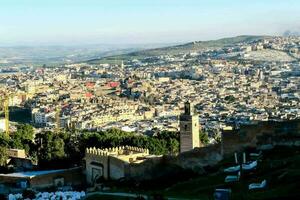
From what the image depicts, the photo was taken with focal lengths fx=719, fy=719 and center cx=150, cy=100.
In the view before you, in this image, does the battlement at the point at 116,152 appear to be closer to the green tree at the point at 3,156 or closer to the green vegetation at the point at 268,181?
the green vegetation at the point at 268,181

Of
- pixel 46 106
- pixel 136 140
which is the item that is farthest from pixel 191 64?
pixel 136 140

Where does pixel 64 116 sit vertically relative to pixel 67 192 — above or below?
below

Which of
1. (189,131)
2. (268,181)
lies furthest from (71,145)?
(268,181)

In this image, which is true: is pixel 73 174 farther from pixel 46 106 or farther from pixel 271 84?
pixel 271 84

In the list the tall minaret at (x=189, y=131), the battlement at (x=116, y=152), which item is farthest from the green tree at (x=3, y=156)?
the tall minaret at (x=189, y=131)

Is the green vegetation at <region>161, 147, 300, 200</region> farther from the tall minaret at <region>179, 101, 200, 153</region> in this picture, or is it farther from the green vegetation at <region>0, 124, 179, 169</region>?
the green vegetation at <region>0, 124, 179, 169</region>

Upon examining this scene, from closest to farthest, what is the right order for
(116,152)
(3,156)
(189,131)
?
(116,152), (189,131), (3,156)

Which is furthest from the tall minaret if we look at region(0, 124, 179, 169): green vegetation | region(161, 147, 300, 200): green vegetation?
region(161, 147, 300, 200): green vegetation

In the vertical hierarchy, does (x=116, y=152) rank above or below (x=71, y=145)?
above

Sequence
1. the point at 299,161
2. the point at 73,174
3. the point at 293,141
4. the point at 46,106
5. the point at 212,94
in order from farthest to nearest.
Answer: the point at 212,94 < the point at 46,106 < the point at 73,174 < the point at 293,141 < the point at 299,161

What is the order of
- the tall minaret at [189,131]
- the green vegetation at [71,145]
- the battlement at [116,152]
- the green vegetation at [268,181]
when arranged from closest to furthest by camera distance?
1. the green vegetation at [268,181]
2. the battlement at [116,152]
3. the tall minaret at [189,131]
4. the green vegetation at [71,145]

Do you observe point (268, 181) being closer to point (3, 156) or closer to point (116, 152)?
point (116, 152)
